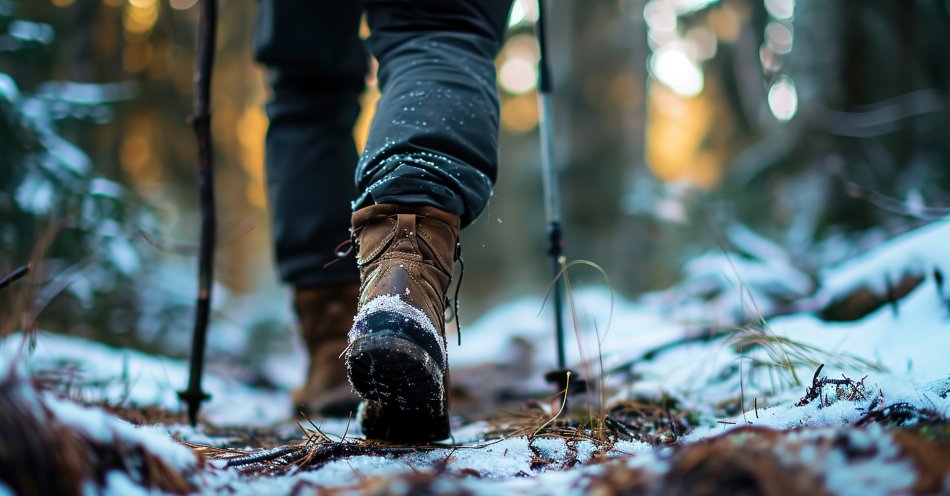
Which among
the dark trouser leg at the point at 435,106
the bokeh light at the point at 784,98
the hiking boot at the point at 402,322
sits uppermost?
the bokeh light at the point at 784,98

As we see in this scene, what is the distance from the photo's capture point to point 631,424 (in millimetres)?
1313

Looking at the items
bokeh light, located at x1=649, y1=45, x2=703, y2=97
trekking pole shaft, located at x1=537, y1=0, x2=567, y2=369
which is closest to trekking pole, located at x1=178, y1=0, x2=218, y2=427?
trekking pole shaft, located at x1=537, y1=0, x2=567, y2=369

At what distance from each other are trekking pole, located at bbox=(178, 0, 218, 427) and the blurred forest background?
0.10 m

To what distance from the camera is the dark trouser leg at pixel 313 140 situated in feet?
5.98

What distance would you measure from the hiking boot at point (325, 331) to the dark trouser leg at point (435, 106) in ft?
2.34

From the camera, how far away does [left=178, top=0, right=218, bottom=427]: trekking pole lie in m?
1.79

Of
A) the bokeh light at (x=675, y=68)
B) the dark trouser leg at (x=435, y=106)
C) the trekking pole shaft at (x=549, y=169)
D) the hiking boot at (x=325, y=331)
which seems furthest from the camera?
the bokeh light at (x=675, y=68)

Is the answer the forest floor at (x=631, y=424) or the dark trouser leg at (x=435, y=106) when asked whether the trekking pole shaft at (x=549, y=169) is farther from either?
the dark trouser leg at (x=435, y=106)

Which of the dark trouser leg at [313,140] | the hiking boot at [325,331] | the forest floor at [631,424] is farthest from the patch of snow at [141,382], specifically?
the dark trouser leg at [313,140]

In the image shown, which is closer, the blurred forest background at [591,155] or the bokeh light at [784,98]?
the blurred forest background at [591,155]

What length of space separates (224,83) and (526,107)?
7041mm

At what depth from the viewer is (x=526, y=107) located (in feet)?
50.7

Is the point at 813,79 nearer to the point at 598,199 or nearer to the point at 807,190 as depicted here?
the point at 807,190

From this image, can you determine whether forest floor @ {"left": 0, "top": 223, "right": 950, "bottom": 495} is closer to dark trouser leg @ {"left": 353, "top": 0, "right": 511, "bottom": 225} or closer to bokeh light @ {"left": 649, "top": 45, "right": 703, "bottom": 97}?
dark trouser leg @ {"left": 353, "top": 0, "right": 511, "bottom": 225}
